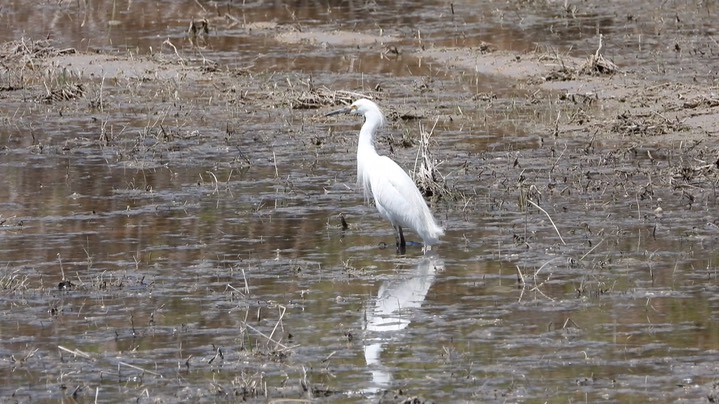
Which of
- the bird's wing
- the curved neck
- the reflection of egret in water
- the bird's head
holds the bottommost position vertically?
the reflection of egret in water

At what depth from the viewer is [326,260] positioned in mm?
9523

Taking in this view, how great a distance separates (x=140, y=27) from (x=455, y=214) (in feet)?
39.7

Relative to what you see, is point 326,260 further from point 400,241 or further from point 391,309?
point 391,309

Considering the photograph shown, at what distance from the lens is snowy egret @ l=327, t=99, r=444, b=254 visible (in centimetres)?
977

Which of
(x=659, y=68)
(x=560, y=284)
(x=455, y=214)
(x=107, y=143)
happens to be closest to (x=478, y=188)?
(x=455, y=214)

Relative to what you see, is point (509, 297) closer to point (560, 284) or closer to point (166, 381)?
point (560, 284)

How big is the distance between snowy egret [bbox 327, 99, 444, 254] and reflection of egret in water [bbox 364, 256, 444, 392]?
0.27 m

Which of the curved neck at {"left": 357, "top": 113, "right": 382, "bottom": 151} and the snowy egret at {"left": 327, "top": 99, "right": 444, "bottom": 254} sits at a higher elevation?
the curved neck at {"left": 357, "top": 113, "right": 382, "bottom": 151}

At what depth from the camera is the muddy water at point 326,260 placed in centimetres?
707

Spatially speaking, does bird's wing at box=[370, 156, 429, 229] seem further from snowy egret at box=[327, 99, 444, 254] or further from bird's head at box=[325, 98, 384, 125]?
bird's head at box=[325, 98, 384, 125]

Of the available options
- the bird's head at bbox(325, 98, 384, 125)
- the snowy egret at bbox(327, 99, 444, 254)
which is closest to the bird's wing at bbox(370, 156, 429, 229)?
the snowy egret at bbox(327, 99, 444, 254)

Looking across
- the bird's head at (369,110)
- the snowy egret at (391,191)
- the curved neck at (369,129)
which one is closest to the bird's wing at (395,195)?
the snowy egret at (391,191)

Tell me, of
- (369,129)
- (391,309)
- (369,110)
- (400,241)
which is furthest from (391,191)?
(391,309)

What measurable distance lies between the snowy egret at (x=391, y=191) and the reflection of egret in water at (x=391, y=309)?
266mm
